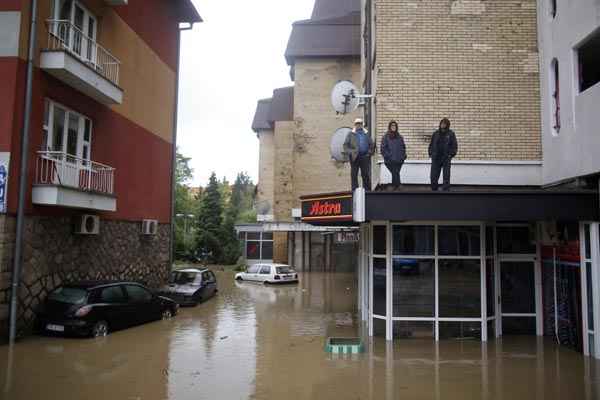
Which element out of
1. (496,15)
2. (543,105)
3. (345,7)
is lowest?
(543,105)

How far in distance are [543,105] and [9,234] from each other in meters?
13.4

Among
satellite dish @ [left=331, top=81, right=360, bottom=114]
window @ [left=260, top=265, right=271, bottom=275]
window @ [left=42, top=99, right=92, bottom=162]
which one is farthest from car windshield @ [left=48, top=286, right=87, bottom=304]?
window @ [left=260, top=265, right=271, bottom=275]

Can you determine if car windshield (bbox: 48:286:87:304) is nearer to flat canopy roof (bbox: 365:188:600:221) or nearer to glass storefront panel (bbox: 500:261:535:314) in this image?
flat canopy roof (bbox: 365:188:600:221)

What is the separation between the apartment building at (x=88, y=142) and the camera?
11.0 meters

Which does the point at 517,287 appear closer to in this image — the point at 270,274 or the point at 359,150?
the point at 359,150

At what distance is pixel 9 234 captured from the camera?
1066 cm

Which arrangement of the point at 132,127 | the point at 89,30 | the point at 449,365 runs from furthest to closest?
the point at 132,127 < the point at 89,30 < the point at 449,365

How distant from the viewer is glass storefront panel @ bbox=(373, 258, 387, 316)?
1178cm

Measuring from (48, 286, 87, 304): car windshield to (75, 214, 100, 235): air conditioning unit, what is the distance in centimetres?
199

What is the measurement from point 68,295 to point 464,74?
458 inches

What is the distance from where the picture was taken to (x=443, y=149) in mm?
10578

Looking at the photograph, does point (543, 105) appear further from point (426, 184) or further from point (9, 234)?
point (9, 234)

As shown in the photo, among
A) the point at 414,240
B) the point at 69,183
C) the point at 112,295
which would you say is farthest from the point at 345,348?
the point at 69,183

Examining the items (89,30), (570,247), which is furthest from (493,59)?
(89,30)
